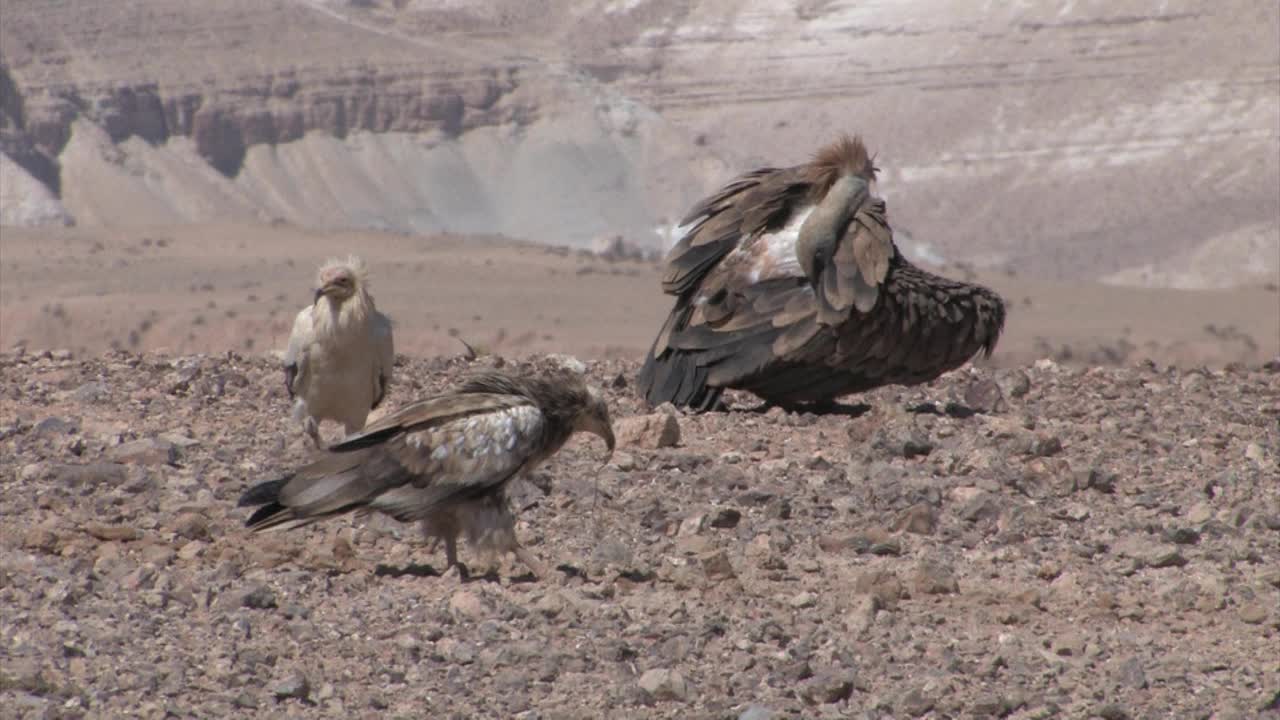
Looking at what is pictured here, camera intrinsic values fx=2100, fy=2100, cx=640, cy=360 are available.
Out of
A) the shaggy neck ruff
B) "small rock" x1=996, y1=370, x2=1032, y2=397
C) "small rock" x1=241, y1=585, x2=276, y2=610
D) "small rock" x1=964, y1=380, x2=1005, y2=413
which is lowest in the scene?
"small rock" x1=996, y1=370, x2=1032, y2=397

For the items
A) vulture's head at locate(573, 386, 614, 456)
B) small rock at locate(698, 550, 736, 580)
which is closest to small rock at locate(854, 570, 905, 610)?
small rock at locate(698, 550, 736, 580)

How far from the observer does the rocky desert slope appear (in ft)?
297

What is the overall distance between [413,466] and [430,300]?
43.5 metres

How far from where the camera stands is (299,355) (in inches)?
456

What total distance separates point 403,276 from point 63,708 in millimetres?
48810

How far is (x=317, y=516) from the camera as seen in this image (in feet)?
27.0

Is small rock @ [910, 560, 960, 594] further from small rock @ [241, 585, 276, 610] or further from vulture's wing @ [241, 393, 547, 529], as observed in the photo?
small rock @ [241, 585, 276, 610]

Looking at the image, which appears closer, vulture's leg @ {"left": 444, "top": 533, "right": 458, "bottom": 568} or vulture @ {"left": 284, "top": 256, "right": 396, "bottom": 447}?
vulture's leg @ {"left": 444, "top": 533, "right": 458, "bottom": 568}

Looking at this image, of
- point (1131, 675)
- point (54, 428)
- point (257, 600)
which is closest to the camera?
point (1131, 675)

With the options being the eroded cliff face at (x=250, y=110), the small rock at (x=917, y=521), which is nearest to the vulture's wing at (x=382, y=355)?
the small rock at (x=917, y=521)

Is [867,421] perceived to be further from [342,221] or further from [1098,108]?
[1098,108]

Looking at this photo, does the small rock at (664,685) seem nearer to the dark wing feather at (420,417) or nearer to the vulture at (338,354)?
the dark wing feather at (420,417)

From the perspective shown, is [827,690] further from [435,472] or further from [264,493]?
[264,493]

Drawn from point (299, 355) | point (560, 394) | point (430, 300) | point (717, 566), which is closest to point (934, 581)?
point (717, 566)
